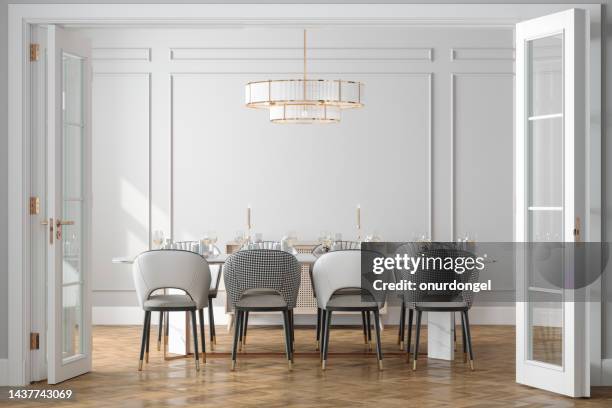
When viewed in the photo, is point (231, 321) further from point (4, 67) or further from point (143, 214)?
point (4, 67)

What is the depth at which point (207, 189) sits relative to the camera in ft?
31.4

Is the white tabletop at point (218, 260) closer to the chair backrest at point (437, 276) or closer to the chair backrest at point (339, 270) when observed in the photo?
the chair backrest at point (339, 270)

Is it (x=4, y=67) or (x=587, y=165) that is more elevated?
(x=4, y=67)

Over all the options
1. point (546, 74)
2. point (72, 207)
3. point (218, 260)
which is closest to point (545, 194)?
point (546, 74)

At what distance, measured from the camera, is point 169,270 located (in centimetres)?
656

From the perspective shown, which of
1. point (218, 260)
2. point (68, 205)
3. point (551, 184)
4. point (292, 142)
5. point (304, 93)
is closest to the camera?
point (551, 184)

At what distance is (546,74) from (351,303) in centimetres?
216

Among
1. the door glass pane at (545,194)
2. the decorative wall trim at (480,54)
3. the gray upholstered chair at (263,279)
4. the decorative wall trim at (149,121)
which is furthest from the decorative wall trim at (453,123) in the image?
the door glass pane at (545,194)

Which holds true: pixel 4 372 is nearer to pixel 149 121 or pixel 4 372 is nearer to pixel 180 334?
pixel 180 334

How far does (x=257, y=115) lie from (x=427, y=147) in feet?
6.08

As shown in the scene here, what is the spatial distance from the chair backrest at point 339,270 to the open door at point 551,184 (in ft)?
3.85

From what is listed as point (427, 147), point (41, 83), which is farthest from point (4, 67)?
point (427, 147)

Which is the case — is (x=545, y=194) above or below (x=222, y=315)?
above

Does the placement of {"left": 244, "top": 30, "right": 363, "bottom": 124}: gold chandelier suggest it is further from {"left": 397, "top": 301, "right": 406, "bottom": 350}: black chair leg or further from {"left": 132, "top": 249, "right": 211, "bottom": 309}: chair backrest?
{"left": 397, "top": 301, "right": 406, "bottom": 350}: black chair leg
